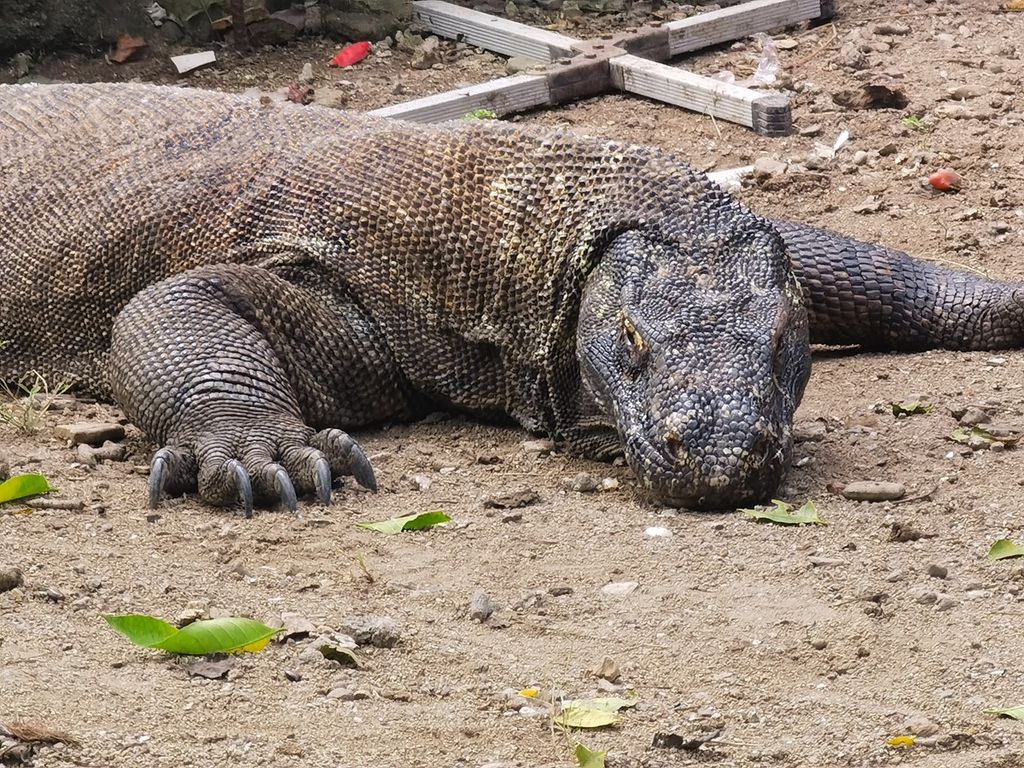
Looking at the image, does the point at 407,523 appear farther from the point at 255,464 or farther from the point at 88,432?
the point at 88,432

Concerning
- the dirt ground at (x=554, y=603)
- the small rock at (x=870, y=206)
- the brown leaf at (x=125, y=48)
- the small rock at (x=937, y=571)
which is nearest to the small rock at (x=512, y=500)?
the dirt ground at (x=554, y=603)

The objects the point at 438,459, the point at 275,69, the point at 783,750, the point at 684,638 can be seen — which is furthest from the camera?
the point at 275,69

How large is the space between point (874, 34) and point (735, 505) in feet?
20.7

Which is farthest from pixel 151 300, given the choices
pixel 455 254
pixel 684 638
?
pixel 684 638

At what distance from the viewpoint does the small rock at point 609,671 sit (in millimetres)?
3500

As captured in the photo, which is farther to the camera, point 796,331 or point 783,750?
point 796,331

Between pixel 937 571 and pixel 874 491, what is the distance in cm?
67

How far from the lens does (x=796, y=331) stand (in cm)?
501

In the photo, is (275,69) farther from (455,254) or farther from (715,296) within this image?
(715,296)

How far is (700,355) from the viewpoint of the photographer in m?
4.69

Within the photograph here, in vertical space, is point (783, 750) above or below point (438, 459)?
above

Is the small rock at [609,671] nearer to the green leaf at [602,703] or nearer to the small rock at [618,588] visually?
the green leaf at [602,703]

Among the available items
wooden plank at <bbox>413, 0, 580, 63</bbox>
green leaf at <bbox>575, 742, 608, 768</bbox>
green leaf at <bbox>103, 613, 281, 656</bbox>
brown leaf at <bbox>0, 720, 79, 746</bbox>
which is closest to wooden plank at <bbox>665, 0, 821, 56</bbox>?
wooden plank at <bbox>413, 0, 580, 63</bbox>

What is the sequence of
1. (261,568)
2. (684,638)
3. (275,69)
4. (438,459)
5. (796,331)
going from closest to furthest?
1. (684,638)
2. (261,568)
3. (796,331)
4. (438,459)
5. (275,69)
